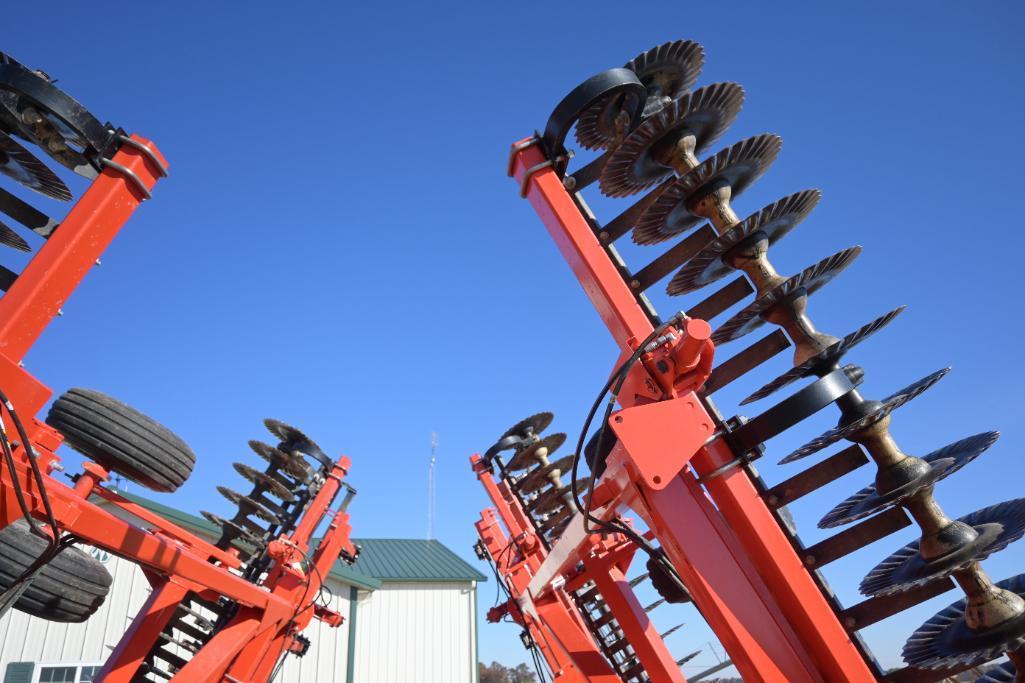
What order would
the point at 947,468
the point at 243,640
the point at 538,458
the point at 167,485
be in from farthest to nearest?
1. the point at 538,458
2. the point at 243,640
3. the point at 167,485
4. the point at 947,468

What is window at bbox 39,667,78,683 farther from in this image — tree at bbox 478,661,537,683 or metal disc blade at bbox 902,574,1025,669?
tree at bbox 478,661,537,683

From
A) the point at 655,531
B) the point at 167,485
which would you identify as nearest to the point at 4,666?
the point at 167,485

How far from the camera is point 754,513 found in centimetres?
228

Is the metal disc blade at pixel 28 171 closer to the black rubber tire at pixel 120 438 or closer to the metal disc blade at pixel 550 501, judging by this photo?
the black rubber tire at pixel 120 438

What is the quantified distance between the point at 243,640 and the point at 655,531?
5.20 metres

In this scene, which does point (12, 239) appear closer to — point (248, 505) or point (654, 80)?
point (654, 80)

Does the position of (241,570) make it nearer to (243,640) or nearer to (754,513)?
(243,640)

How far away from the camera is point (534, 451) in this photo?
357 inches

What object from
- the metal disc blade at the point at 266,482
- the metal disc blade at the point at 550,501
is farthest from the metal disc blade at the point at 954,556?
the metal disc blade at the point at 266,482

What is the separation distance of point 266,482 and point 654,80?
7.44 meters

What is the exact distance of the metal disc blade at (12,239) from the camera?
2984 millimetres

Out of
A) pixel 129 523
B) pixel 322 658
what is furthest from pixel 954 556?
pixel 322 658

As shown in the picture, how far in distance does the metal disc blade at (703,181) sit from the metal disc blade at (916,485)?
135 centimetres

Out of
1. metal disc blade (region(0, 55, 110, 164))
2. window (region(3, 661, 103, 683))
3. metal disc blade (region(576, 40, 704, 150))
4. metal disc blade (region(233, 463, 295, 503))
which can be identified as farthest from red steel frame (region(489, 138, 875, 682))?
window (region(3, 661, 103, 683))
